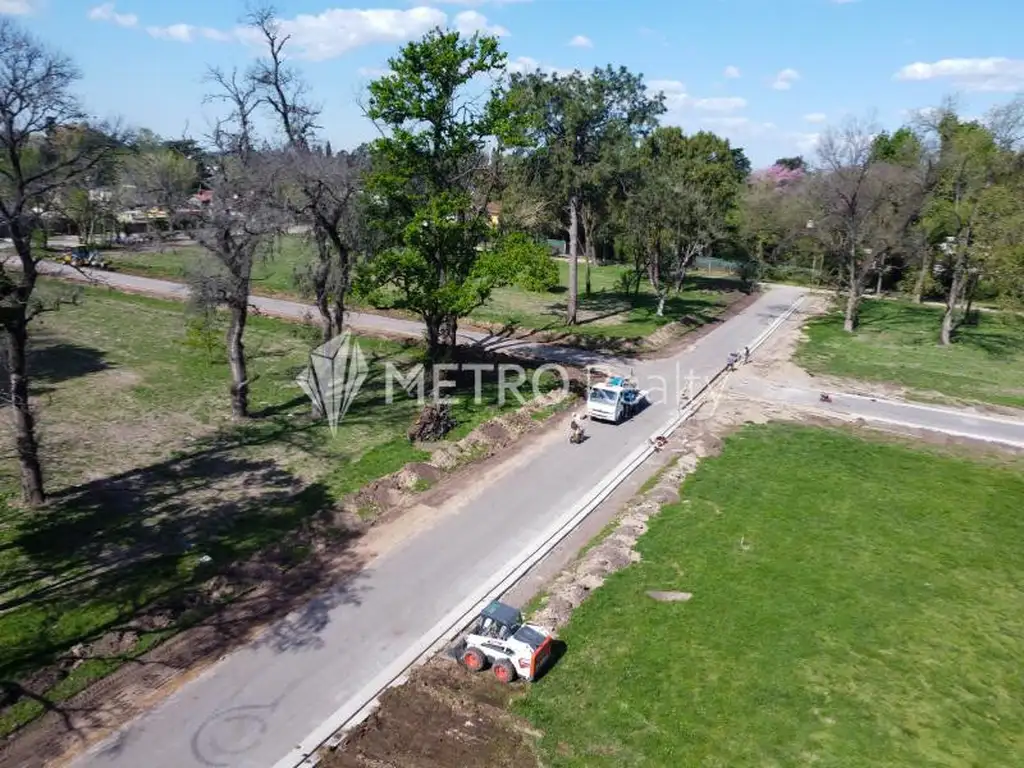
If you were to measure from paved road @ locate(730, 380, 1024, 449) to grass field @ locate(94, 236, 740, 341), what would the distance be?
34.2 feet

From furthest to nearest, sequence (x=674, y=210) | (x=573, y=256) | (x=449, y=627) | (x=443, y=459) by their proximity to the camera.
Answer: (x=674, y=210) < (x=573, y=256) < (x=443, y=459) < (x=449, y=627)

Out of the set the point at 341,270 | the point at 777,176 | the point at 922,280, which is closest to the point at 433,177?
the point at 341,270

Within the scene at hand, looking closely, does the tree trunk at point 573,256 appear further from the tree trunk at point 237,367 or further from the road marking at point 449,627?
the tree trunk at point 237,367

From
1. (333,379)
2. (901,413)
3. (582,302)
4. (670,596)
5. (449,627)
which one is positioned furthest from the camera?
(582,302)

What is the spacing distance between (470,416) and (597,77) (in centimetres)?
2388

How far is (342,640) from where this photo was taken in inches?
569

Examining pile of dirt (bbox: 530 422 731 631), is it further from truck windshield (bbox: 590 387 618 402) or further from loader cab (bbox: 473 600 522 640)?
truck windshield (bbox: 590 387 618 402)

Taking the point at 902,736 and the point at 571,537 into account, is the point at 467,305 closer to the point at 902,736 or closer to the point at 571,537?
Answer: the point at 571,537

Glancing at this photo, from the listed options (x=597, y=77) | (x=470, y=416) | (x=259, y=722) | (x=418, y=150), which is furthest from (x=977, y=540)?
(x=597, y=77)

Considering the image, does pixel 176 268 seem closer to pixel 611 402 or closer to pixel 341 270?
pixel 341 270

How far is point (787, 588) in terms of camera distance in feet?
54.5

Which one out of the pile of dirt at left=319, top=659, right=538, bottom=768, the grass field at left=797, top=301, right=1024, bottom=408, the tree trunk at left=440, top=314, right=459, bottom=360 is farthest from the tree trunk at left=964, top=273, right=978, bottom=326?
the pile of dirt at left=319, top=659, right=538, bottom=768

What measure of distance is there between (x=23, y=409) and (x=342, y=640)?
11364mm

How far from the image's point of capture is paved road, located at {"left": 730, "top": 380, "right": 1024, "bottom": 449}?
28.6m
